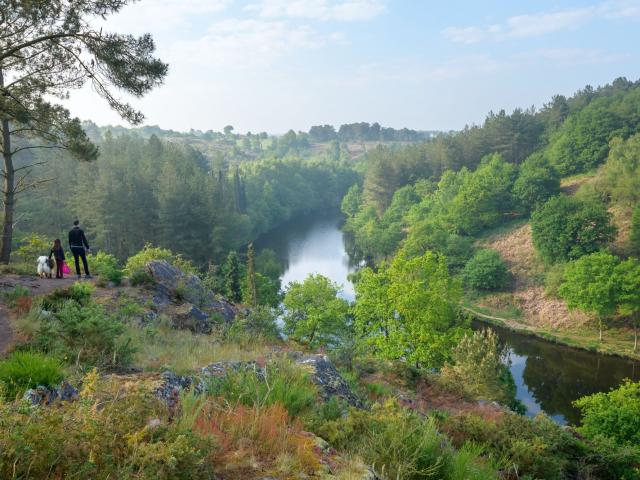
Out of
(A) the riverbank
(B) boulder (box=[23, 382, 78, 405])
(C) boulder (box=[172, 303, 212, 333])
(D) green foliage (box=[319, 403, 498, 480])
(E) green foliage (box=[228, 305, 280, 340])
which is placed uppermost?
(B) boulder (box=[23, 382, 78, 405])

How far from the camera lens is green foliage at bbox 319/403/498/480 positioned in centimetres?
405

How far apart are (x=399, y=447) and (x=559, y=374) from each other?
31.6m

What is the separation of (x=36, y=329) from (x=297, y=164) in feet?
409

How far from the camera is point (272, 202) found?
95188mm

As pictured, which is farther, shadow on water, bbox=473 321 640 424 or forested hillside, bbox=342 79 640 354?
forested hillside, bbox=342 79 640 354

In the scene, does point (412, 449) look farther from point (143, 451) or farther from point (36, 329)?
point (36, 329)

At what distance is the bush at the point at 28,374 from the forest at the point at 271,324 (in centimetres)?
3

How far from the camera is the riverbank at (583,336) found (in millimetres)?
32562

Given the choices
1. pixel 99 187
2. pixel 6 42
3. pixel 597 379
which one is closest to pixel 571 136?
pixel 597 379

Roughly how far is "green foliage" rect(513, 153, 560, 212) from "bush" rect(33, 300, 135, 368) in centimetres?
5518

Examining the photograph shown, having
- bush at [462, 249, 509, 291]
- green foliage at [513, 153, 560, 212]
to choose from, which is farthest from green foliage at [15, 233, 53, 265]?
green foliage at [513, 153, 560, 212]

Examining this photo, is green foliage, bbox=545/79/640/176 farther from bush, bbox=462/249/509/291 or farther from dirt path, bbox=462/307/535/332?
dirt path, bbox=462/307/535/332

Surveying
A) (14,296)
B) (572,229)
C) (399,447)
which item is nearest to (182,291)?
(14,296)

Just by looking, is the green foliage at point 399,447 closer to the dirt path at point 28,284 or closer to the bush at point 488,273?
the dirt path at point 28,284
